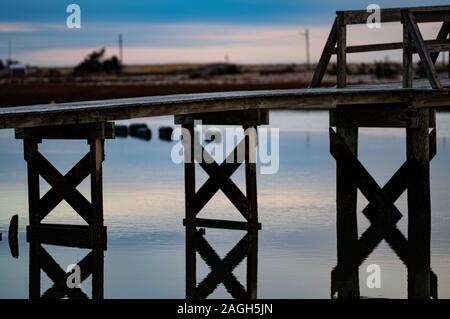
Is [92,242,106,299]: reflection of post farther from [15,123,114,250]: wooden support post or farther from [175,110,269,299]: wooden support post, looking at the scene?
[175,110,269,299]: wooden support post

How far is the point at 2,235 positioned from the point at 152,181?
857 centimetres

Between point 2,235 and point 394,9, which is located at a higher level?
point 394,9

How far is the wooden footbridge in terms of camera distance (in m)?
17.8

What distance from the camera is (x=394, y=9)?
20.6 meters

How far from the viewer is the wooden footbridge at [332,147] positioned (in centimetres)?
1778

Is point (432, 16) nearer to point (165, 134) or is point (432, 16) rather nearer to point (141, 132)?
point (165, 134)

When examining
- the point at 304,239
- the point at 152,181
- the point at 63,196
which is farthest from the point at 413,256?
the point at 152,181

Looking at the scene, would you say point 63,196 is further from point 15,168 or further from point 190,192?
point 15,168

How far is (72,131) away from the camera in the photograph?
18.3 m

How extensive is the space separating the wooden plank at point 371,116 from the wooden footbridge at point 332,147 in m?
0.02

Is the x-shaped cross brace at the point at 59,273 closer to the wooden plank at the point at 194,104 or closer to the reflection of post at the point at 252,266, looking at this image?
the wooden plank at the point at 194,104

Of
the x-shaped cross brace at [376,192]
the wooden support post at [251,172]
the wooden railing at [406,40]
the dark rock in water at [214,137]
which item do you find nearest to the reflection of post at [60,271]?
the wooden support post at [251,172]

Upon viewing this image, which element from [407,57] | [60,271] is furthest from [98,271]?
[407,57]
